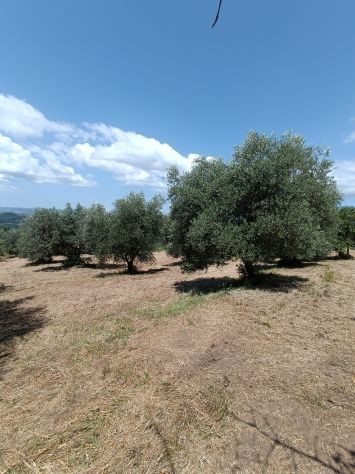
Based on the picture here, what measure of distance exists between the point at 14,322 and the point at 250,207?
10.2m

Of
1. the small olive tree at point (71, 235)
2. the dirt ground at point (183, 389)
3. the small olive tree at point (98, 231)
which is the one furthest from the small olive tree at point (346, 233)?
the small olive tree at point (71, 235)

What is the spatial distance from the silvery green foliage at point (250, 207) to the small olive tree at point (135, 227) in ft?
21.7

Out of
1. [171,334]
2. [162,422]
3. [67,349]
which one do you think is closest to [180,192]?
[171,334]

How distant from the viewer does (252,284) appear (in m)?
13.7

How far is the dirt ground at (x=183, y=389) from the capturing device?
387cm

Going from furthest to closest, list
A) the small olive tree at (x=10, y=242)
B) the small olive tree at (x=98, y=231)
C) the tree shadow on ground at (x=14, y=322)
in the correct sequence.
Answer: the small olive tree at (x=10, y=242)
the small olive tree at (x=98, y=231)
the tree shadow on ground at (x=14, y=322)

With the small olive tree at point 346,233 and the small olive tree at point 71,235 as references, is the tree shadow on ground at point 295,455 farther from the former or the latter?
the small olive tree at point 71,235

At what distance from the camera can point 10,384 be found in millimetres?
5945

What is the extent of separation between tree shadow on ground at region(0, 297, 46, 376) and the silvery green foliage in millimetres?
6909

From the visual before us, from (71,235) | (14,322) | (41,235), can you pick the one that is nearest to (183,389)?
(14,322)

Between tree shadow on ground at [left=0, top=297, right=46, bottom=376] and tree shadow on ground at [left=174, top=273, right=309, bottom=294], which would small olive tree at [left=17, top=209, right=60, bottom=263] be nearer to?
tree shadow on ground at [left=0, top=297, right=46, bottom=376]

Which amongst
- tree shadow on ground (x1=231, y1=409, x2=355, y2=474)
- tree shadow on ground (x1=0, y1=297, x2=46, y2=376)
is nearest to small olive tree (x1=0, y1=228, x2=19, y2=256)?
tree shadow on ground (x1=0, y1=297, x2=46, y2=376)

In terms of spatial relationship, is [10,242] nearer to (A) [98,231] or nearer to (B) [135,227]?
(A) [98,231]

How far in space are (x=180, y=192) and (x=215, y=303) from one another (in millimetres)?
6051
